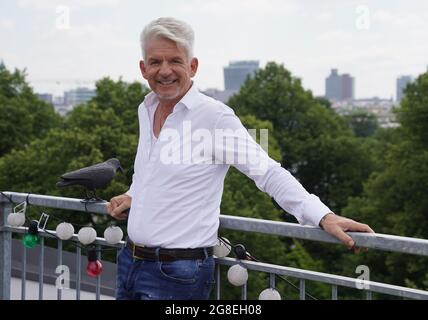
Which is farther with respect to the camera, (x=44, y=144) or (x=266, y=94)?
(x=266, y=94)

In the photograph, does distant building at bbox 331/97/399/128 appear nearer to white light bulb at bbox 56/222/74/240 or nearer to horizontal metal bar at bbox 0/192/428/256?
white light bulb at bbox 56/222/74/240

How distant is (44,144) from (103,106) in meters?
4.36

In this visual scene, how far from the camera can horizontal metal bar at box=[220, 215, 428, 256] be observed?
2703 millimetres

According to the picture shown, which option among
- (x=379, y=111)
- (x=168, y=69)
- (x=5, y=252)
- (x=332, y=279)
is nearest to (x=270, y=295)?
(x=332, y=279)

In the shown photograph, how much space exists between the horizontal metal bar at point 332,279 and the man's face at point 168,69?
809mm

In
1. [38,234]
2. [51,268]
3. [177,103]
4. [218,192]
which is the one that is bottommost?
[51,268]

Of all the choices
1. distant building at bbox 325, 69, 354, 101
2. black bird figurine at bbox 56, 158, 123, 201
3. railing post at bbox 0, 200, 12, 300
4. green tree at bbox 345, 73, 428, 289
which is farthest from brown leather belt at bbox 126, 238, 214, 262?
distant building at bbox 325, 69, 354, 101

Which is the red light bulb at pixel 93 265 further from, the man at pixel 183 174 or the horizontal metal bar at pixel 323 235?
the horizontal metal bar at pixel 323 235

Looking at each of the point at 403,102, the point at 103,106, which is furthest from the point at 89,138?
the point at 403,102

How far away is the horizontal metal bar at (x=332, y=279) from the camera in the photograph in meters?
2.78

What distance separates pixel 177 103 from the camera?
3135 mm

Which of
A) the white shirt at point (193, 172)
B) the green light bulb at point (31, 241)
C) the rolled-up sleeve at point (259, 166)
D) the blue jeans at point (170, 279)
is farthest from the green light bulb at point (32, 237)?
the rolled-up sleeve at point (259, 166)
